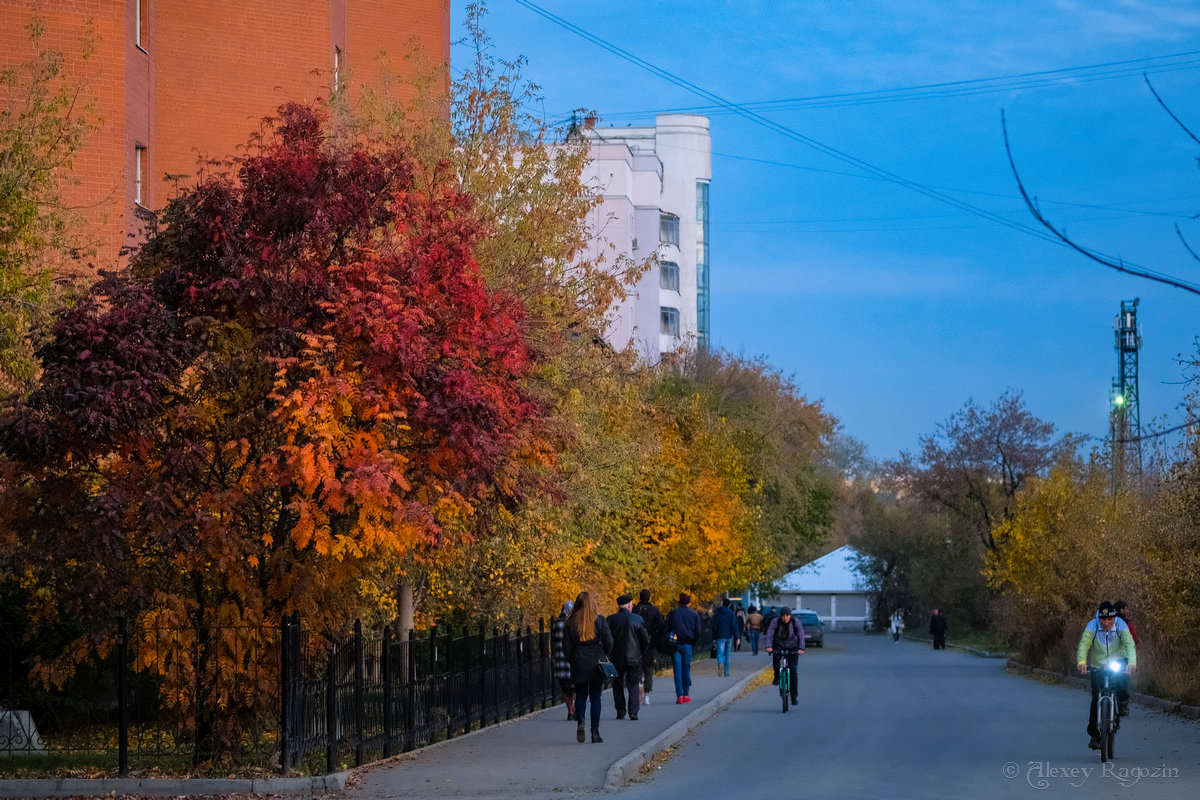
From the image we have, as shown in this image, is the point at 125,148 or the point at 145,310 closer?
the point at 145,310

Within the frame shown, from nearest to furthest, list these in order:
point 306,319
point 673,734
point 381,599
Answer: point 306,319 < point 673,734 < point 381,599

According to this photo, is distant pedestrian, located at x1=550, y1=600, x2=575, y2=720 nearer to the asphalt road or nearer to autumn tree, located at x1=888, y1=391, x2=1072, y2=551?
the asphalt road

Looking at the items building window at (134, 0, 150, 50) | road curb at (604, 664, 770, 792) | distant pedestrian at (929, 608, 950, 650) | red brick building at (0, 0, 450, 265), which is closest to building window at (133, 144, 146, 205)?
red brick building at (0, 0, 450, 265)

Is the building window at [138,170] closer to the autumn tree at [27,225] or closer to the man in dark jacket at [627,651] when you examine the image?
the autumn tree at [27,225]

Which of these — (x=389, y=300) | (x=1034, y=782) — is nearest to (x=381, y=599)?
(x=389, y=300)

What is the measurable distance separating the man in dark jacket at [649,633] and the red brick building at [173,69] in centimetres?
1188

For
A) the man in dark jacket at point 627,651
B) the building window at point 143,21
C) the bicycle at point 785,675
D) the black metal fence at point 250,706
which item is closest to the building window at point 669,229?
the building window at point 143,21

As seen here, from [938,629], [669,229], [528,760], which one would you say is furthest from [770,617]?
[669,229]

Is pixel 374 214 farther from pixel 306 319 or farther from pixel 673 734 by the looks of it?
pixel 673 734

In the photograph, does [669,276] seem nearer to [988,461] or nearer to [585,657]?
[988,461]

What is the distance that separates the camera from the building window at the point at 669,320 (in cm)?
7931

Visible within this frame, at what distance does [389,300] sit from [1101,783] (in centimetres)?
858

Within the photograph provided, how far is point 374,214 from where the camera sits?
16188 mm

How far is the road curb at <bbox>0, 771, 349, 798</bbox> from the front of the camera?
14.0m
